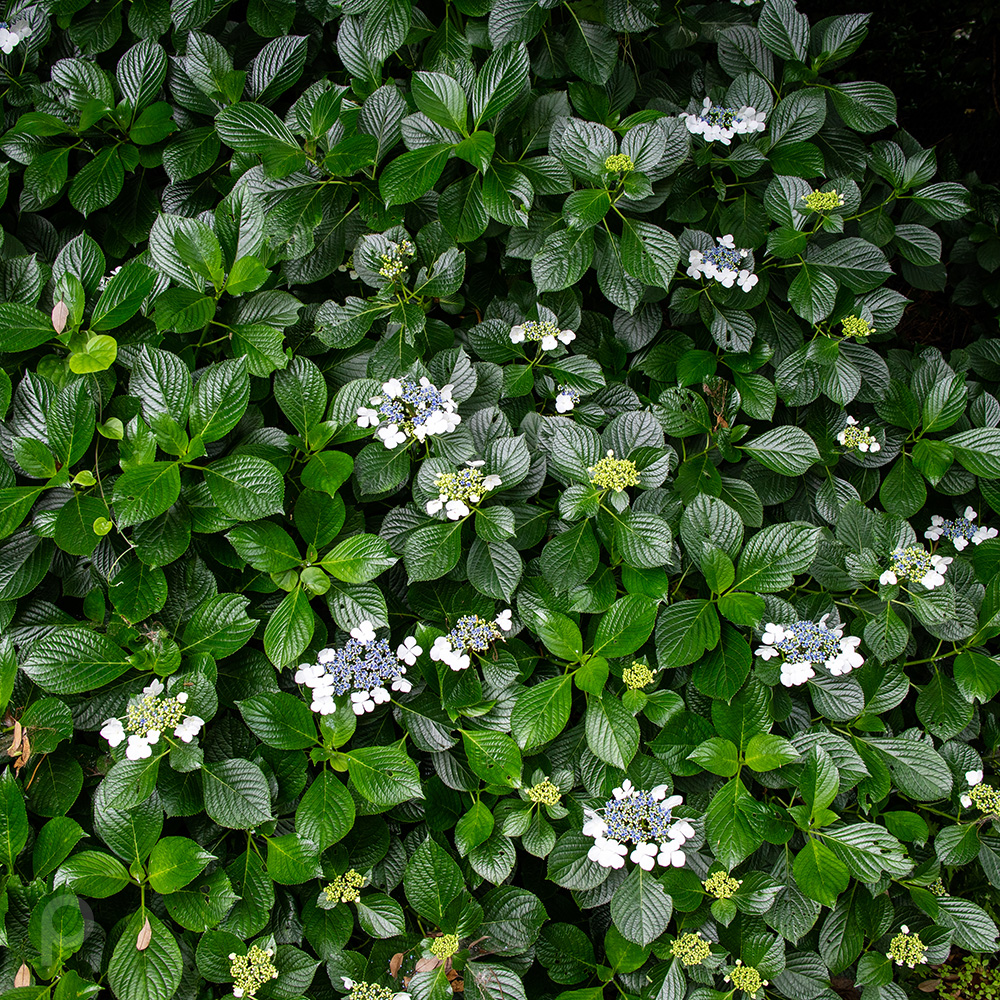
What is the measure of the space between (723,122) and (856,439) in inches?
31.6

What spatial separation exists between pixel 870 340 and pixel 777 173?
0.52 metres

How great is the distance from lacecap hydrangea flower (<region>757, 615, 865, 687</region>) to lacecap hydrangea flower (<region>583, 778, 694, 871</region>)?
332 mm

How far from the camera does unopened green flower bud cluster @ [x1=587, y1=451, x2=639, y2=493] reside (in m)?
1.45

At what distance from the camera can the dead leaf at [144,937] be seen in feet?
4.45

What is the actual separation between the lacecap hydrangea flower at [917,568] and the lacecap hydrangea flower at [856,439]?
0.27 meters

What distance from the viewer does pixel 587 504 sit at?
148 cm

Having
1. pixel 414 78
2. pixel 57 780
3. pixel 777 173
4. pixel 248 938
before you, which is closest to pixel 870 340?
pixel 777 173

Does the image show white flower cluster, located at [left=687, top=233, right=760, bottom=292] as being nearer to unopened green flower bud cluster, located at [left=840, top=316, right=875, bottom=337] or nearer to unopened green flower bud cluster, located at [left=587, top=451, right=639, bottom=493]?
unopened green flower bud cluster, located at [left=840, top=316, right=875, bottom=337]

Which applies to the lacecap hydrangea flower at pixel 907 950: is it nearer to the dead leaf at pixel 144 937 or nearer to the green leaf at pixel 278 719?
the green leaf at pixel 278 719

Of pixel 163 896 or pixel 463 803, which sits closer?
pixel 163 896

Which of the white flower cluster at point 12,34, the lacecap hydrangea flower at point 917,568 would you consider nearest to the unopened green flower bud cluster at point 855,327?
the lacecap hydrangea flower at point 917,568

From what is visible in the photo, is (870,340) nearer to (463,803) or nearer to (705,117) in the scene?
(705,117)

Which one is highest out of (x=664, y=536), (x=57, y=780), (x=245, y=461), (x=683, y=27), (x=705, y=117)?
(x=683, y=27)

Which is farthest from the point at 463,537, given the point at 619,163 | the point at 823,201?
the point at 823,201
